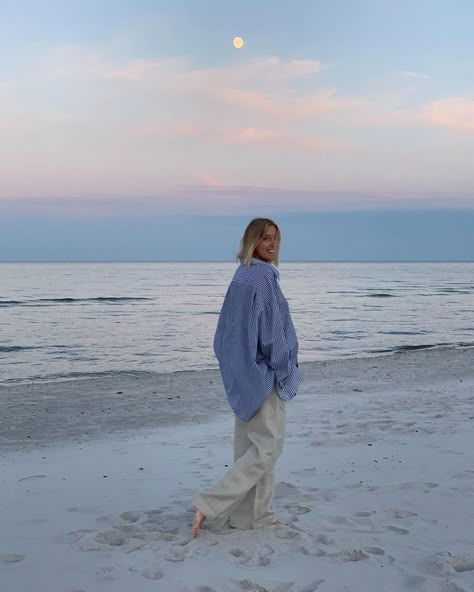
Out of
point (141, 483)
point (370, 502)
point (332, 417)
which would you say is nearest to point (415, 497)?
point (370, 502)

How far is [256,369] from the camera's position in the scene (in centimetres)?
400

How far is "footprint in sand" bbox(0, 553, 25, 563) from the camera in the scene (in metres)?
3.71

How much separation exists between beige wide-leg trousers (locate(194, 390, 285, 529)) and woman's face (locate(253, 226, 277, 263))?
87 centimetres

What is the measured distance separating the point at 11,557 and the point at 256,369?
1.81 meters

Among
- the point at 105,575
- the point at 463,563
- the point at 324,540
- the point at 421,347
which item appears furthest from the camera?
the point at 421,347

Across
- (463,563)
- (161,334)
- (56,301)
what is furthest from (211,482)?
(56,301)

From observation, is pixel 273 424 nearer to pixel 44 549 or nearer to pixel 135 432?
pixel 44 549

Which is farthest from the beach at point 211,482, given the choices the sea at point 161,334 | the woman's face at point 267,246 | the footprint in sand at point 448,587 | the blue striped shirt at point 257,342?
the sea at point 161,334

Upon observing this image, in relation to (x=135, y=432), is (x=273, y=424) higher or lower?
higher

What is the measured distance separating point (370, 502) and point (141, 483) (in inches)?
73.0

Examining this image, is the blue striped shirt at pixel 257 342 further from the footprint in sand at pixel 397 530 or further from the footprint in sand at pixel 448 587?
the footprint in sand at pixel 448 587

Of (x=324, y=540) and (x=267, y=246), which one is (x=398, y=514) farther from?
(x=267, y=246)

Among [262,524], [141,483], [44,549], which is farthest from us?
[141,483]

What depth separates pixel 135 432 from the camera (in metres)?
7.60
